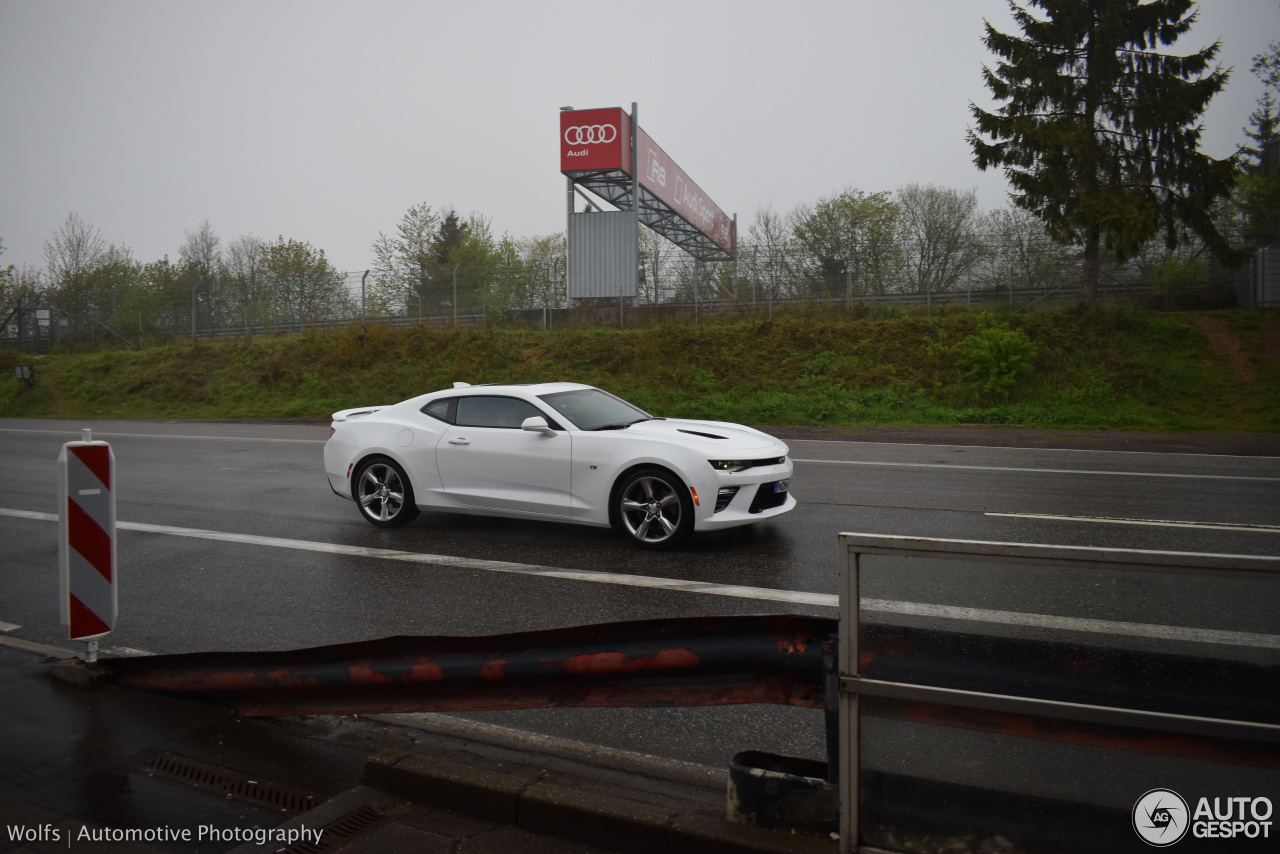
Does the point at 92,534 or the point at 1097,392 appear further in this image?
the point at 1097,392

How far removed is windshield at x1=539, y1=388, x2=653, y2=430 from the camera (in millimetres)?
7676

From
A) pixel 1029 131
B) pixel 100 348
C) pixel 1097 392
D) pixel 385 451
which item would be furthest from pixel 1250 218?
pixel 100 348

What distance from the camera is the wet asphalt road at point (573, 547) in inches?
199

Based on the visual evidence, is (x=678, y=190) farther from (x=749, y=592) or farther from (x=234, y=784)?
(x=234, y=784)

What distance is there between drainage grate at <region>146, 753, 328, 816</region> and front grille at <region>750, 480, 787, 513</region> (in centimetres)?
454

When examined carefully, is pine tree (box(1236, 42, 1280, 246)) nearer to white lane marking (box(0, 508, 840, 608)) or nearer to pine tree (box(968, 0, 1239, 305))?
pine tree (box(968, 0, 1239, 305))

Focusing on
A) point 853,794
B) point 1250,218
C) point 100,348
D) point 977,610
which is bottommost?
point 853,794

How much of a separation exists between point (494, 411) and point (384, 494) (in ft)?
4.89

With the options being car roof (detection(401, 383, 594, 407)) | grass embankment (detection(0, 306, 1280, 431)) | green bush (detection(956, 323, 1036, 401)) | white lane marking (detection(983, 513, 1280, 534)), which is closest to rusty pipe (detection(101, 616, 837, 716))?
car roof (detection(401, 383, 594, 407))

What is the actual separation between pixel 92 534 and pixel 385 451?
12.7 ft

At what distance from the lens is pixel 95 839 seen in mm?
2916

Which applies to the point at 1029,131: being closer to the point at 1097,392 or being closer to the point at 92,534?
the point at 1097,392

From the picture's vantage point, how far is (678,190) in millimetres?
31969

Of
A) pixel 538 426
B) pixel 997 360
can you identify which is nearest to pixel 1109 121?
pixel 997 360
